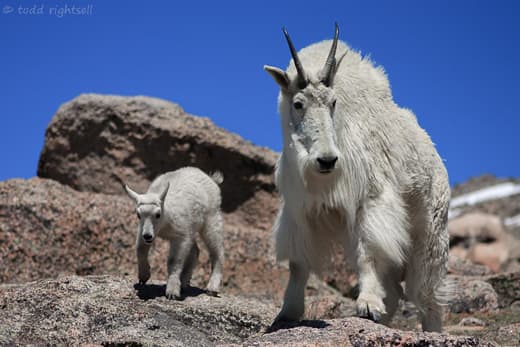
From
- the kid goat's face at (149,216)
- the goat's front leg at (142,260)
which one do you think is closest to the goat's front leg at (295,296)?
the kid goat's face at (149,216)

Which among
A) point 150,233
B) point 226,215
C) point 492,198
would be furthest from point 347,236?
point 492,198

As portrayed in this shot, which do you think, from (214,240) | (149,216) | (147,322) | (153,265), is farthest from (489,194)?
(147,322)

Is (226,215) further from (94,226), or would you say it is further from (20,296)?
(20,296)

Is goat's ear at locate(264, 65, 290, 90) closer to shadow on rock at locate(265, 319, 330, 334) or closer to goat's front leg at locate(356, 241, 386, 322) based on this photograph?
goat's front leg at locate(356, 241, 386, 322)

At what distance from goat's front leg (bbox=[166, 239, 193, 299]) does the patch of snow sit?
39461mm

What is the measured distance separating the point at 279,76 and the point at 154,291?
2.64m

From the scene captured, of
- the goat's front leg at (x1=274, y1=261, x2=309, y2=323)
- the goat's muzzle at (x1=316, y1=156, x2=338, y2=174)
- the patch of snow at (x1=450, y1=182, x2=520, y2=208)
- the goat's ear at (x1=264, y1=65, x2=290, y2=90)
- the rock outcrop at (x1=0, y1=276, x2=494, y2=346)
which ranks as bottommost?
the rock outcrop at (x1=0, y1=276, x2=494, y2=346)

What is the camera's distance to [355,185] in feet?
20.4

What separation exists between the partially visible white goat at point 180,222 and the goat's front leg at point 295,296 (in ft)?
4.67

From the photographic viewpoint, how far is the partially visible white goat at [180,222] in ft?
24.7

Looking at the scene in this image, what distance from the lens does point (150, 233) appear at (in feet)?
24.0

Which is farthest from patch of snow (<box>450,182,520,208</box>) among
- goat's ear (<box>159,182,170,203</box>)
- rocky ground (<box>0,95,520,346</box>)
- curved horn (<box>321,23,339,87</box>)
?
curved horn (<box>321,23,339,87</box>)

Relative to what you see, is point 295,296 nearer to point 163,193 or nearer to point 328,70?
point 328,70

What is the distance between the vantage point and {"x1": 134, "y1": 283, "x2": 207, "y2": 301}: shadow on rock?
721 cm
